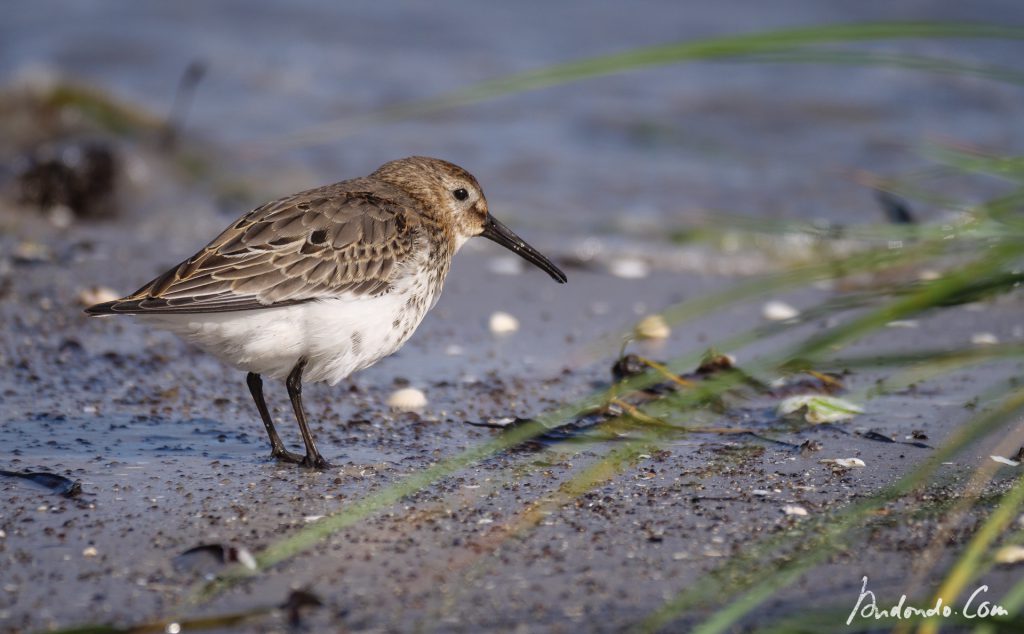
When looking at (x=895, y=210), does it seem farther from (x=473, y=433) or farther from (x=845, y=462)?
(x=473, y=433)

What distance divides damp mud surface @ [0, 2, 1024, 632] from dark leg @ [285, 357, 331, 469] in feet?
0.30

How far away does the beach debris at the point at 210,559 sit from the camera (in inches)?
146

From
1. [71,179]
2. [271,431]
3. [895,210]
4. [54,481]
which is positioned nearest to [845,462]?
[271,431]

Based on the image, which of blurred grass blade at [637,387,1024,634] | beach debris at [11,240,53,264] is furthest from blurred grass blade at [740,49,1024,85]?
beach debris at [11,240,53,264]

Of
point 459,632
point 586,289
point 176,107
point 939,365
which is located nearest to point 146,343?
point 586,289

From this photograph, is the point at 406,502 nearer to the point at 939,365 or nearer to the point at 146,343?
the point at 939,365

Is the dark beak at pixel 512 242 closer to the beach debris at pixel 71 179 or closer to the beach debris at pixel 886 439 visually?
the beach debris at pixel 886 439

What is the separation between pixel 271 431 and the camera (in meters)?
5.04

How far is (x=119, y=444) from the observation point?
5082 millimetres

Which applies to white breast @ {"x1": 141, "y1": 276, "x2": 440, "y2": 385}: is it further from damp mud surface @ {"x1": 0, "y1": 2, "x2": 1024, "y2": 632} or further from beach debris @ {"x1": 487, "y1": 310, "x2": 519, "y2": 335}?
beach debris @ {"x1": 487, "y1": 310, "x2": 519, "y2": 335}

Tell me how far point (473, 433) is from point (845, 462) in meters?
1.52

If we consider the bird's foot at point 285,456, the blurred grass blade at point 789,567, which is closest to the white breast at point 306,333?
the bird's foot at point 285,456

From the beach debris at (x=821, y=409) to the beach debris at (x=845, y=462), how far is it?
0.49 metres

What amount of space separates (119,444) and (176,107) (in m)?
Answer: 8.05
